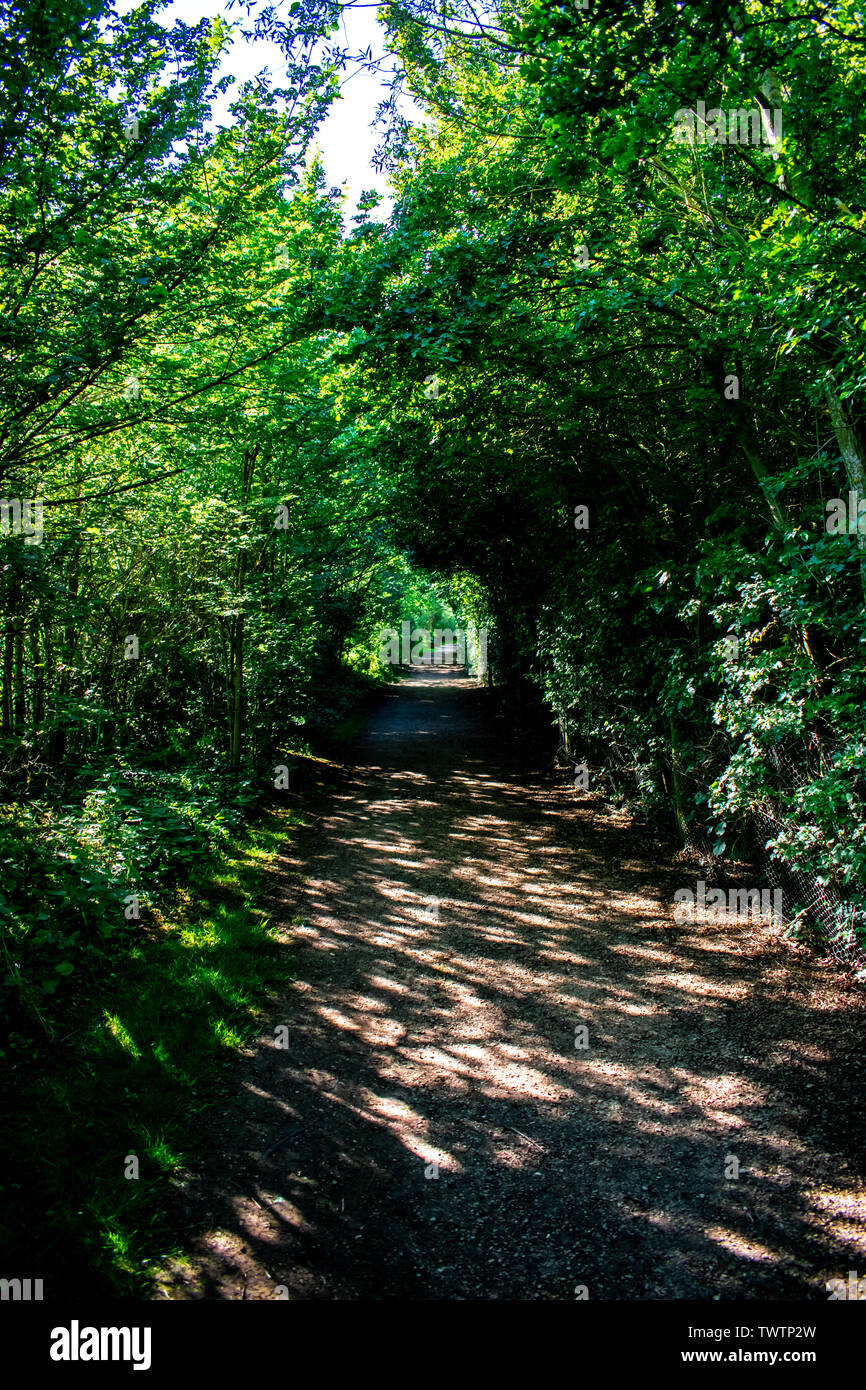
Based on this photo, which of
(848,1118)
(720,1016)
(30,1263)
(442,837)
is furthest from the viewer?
(442,837)

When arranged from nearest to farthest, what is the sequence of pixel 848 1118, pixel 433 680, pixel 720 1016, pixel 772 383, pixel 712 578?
pixel 848 1118 → pixel 720 1016 → pixel 772 383 → pixel 712 578 → pixel 433 680

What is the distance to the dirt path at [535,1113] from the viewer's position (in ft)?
9.80

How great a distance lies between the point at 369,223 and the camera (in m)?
6.08

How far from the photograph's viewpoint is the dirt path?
118 inches

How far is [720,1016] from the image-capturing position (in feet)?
16.3

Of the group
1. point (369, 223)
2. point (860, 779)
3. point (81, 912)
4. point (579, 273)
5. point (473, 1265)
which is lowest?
point (473, 1265)

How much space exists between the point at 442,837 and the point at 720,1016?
478 cm

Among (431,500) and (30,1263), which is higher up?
(431,500)

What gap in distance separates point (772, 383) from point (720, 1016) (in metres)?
4.59

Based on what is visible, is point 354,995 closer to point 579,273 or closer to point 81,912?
point 81,912

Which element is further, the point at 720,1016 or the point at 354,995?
the point at 354,995

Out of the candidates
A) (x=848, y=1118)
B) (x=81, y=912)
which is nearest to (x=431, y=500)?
(x=81, y=912)

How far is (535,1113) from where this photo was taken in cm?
401

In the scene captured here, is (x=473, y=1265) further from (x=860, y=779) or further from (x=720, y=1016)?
(x=860, y=779)
